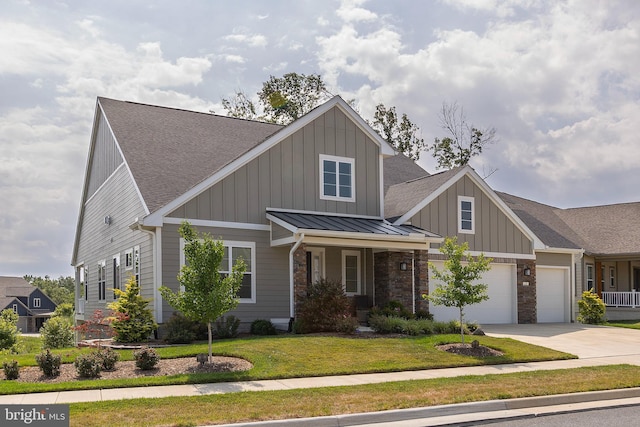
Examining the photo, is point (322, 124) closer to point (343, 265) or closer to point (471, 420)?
point (343, 265)

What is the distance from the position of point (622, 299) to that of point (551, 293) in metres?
7.24

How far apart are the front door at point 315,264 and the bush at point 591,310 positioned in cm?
1227

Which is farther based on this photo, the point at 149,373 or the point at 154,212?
the point at 154,212

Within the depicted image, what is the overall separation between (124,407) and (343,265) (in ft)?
43.7

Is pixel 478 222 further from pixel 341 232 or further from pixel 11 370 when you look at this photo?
pixel 11 370

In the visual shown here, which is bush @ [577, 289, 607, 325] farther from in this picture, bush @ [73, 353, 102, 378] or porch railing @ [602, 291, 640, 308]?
bush @ [73, 353, 102, 378]

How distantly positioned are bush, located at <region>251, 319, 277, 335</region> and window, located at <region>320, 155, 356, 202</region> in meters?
4.67

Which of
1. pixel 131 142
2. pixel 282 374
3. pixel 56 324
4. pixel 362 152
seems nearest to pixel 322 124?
pixel 362 152

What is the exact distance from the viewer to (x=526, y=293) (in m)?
25.9

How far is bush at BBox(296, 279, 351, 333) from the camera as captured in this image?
18.3 m

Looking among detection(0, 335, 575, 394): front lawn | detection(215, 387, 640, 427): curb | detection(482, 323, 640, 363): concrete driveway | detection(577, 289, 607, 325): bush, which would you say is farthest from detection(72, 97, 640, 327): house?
detection(215, 387, 640, 427): curb

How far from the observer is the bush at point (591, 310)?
90.4 feet

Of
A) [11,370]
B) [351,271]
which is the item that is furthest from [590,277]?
[11,370]

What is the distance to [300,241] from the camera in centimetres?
1869
